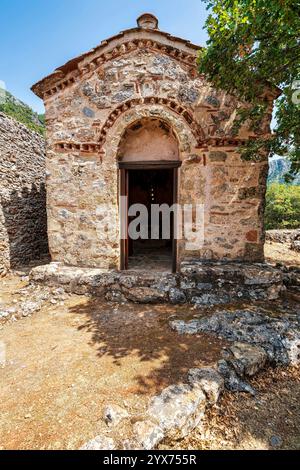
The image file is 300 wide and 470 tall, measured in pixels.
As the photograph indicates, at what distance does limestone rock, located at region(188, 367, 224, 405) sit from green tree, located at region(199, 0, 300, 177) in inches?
150

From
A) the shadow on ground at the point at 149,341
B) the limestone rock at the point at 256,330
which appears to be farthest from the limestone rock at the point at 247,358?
the shadow on ground at the point at 149,341

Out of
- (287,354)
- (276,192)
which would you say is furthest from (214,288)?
(276,192)

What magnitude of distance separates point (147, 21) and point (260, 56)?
3260mm

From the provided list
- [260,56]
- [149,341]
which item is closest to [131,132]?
[260,56]

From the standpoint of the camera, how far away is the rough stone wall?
734 cm

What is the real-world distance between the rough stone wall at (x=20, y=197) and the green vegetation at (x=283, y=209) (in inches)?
615

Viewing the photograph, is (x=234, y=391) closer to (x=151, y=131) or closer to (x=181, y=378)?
(x=181, y=378)

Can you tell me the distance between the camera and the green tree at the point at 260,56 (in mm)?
→ 3572

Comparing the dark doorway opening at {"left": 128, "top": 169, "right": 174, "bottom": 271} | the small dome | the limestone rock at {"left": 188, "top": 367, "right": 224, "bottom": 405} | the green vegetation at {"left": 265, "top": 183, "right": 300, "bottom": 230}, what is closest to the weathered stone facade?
the small dome

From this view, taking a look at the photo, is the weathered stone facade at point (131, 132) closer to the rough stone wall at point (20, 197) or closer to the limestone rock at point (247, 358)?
the rough stone wall at point (20, 197)

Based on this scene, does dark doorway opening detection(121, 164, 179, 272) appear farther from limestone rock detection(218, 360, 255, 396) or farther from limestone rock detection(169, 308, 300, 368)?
limestone rock detection(218, 360, 255, 396)

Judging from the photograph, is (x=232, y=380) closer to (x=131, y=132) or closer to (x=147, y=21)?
(x=131, y=132)

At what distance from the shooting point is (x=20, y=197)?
313 inches
